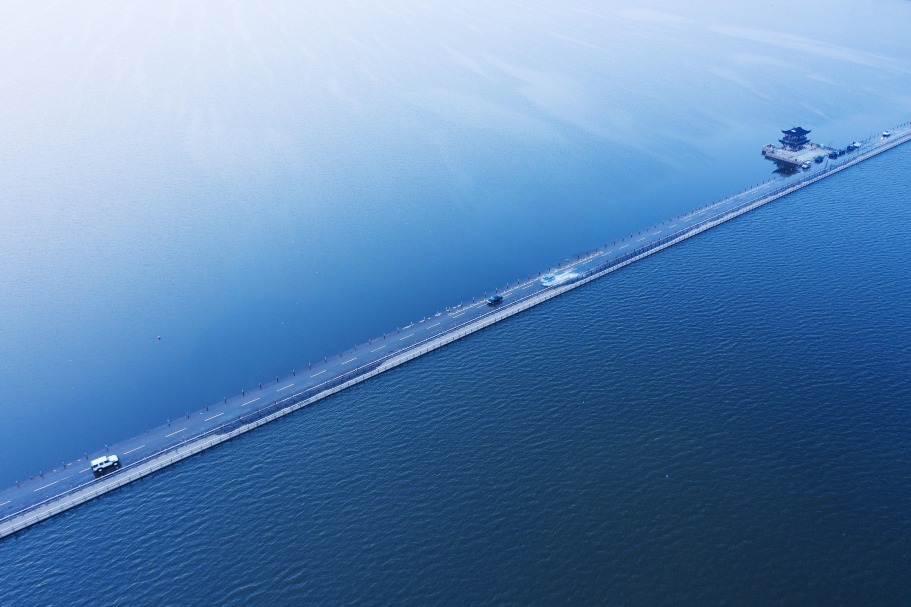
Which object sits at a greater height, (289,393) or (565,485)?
(289,393)

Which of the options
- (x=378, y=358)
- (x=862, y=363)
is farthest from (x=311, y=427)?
(x=862, y=363)

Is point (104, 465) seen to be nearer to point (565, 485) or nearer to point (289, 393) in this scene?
point (289, 393)

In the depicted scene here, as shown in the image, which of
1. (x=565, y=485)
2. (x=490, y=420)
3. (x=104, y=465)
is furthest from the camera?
(x=490, y=420)

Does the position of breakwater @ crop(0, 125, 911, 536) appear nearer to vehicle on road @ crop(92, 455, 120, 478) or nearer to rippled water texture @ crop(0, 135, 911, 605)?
vehicle on road @ crop(92, 455, 120, 478)

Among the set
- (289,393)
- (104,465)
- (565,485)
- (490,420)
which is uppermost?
(289,393)

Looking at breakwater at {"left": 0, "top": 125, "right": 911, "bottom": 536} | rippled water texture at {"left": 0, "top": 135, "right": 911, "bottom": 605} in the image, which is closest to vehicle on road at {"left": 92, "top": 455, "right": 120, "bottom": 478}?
breakwater at {"left": 0, "top": 125, "right": 911, "bottom": 536}

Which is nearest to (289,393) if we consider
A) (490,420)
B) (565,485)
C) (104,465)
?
(104,465)

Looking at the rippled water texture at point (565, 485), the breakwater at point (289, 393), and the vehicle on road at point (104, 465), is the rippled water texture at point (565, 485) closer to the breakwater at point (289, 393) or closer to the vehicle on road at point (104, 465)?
the breakwater at point (289, 393)
